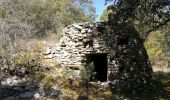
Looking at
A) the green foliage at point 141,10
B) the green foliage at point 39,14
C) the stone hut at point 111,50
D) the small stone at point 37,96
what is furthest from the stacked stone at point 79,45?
the green foliage at point 39,14

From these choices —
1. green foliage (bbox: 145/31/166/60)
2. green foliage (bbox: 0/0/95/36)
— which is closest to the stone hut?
green foliage (bbox: 0/0/95/36)

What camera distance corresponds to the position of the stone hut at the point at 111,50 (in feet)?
38.5

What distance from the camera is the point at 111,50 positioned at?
464 inches

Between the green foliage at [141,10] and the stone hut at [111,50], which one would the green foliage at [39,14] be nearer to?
the stone hut at [111,50]

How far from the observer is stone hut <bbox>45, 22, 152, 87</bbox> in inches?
462

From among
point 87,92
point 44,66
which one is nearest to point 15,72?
point 44,66

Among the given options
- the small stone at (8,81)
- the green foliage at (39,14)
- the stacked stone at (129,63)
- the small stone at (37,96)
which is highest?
the green foliage at (39,14)

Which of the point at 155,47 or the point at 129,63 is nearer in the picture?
the point at 129,63

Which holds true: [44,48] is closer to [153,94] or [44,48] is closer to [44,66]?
[44,66]

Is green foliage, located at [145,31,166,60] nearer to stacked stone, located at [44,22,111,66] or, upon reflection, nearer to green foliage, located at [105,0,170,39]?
stacked stone, located at [44,22,111,66]

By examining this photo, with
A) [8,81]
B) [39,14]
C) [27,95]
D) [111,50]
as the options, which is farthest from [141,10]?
[39,14]

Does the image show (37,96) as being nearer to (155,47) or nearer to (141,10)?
(141,10)

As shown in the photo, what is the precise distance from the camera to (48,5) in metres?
26.0

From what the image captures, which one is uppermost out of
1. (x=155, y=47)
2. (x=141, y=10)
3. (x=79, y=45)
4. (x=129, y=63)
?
(x=155, y=47)
